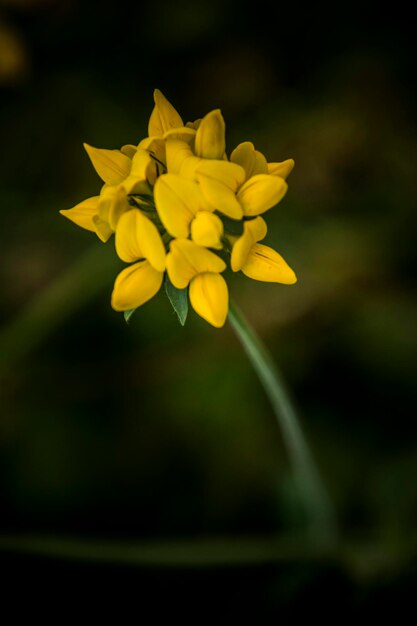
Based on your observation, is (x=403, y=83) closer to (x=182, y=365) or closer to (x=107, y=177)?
(x=182, y=365)

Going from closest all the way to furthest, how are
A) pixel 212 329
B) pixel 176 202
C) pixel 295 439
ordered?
pixel 176 202
pixel 295 439
pixel 212 329

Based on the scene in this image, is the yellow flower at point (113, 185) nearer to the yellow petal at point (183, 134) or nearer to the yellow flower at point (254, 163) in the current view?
the yellow petal at point (183, 134)

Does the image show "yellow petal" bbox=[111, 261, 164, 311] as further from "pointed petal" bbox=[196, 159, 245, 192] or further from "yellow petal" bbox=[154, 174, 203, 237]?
"pointed petal" bbox=[196, 159, 245, 192]

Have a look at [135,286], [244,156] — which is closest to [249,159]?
[244,156]

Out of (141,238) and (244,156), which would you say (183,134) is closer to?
(244,156)

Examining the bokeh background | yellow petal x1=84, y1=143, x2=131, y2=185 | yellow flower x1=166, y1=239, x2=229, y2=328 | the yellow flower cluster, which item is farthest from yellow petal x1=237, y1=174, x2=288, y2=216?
the bokeh background

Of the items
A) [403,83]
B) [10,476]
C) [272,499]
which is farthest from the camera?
[403,83]

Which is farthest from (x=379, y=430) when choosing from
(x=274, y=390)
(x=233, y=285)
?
(x=274, y=390)
